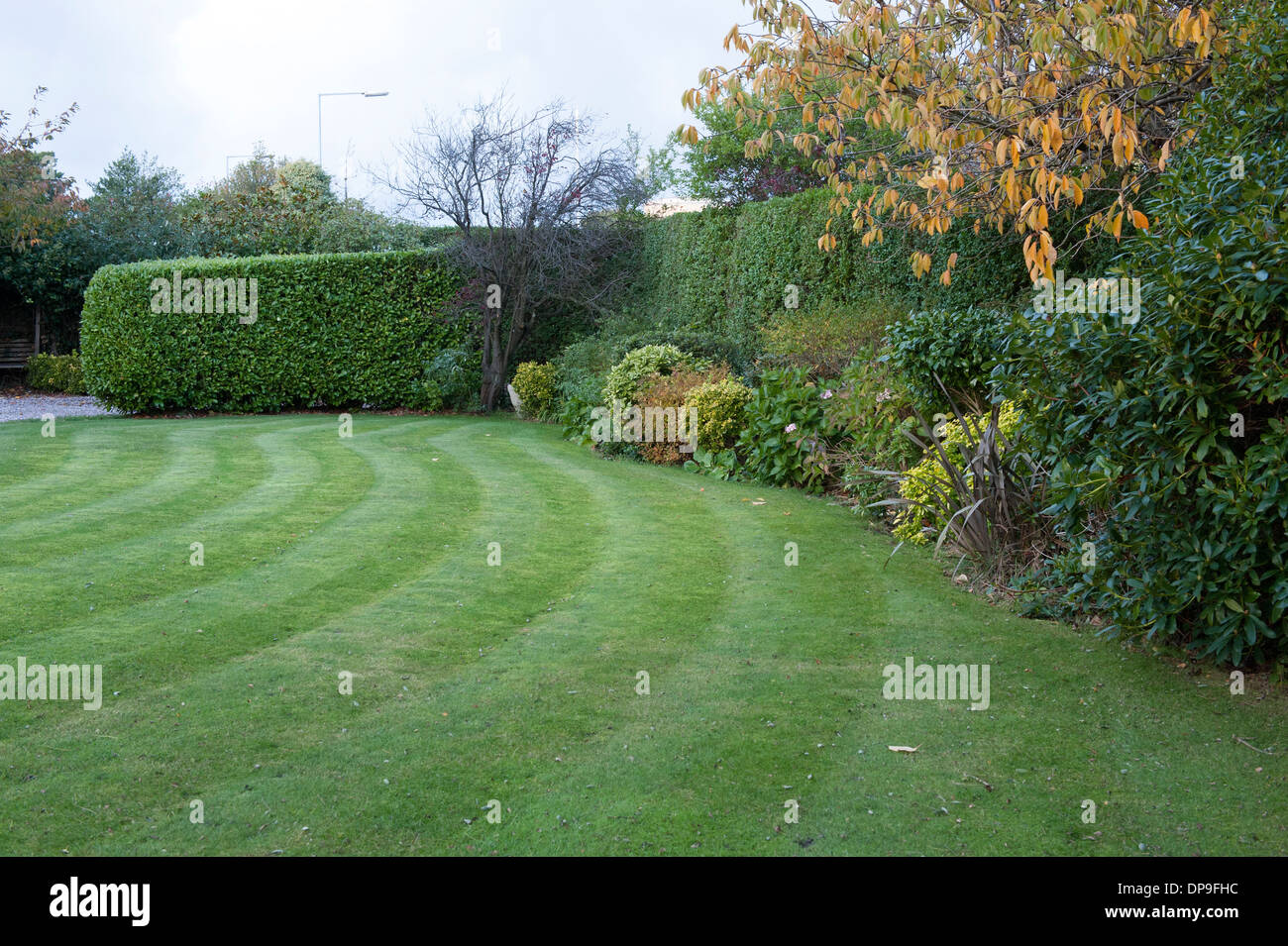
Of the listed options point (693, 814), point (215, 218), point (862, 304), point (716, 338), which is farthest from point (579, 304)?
point (693, 814)

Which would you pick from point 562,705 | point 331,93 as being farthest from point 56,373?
point 562,705

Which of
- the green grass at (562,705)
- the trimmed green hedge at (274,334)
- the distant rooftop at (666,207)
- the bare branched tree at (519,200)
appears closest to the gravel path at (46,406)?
the trimmed green hedge at (274,334)

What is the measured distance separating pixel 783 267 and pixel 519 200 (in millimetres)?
5728

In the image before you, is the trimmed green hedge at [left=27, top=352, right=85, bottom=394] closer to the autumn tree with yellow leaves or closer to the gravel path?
the gravel path

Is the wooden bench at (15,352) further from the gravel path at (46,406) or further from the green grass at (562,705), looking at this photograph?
the green grass at (562,705)

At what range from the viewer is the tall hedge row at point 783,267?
34.9 ft

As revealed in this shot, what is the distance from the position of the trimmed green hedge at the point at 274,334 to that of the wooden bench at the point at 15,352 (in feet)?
20.8

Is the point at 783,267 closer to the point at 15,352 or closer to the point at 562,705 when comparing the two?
the point at 562,705

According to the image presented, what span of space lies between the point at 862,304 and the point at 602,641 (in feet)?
25.5

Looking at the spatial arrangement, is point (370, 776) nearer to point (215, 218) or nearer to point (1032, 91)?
point (1032, 91)

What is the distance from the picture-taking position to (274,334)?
17281mm

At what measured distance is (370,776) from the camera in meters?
3.62

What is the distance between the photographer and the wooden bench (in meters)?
21.4
